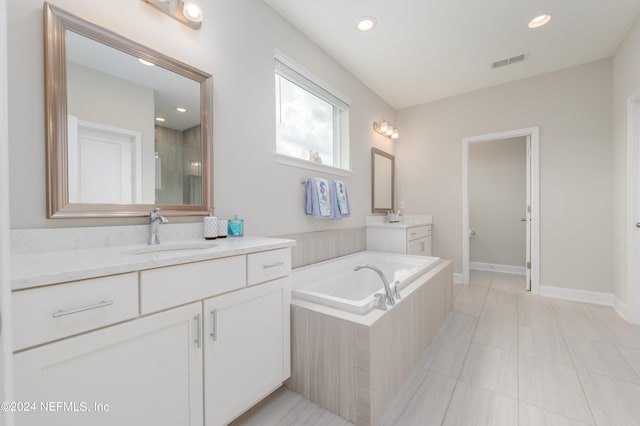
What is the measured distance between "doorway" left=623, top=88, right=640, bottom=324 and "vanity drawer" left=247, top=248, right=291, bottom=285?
2999 mm

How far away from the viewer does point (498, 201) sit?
173 inches

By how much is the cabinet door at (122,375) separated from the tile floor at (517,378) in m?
0.51

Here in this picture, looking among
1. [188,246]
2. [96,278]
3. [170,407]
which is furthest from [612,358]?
[96,278]

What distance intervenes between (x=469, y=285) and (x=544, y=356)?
176cm

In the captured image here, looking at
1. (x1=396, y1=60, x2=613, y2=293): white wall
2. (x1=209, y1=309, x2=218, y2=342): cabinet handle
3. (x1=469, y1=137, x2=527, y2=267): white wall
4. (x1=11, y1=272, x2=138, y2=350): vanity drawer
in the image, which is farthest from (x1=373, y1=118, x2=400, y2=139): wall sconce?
(x1=11, y1=272, x2=138, y2=350): vanity drawer

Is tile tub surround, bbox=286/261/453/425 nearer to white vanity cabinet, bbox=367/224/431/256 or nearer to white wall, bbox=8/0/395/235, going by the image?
white wall, bbox=8/0/395/235

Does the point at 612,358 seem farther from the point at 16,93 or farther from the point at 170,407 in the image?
the point at 16,93

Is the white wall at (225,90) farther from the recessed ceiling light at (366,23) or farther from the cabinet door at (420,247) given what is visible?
the cabinet door at (420,247)

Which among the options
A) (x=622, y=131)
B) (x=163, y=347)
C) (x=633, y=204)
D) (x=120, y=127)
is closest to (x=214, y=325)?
(x=163, y=347)

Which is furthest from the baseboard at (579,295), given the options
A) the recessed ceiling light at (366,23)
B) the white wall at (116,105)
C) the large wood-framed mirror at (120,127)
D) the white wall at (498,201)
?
the white wall at (116,105)

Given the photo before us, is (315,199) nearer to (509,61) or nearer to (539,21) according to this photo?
(539,21)

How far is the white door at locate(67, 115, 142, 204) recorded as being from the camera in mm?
1165

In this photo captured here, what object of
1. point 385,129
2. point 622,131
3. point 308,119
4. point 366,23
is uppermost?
point 366,23

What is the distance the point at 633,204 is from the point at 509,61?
1787 mm
